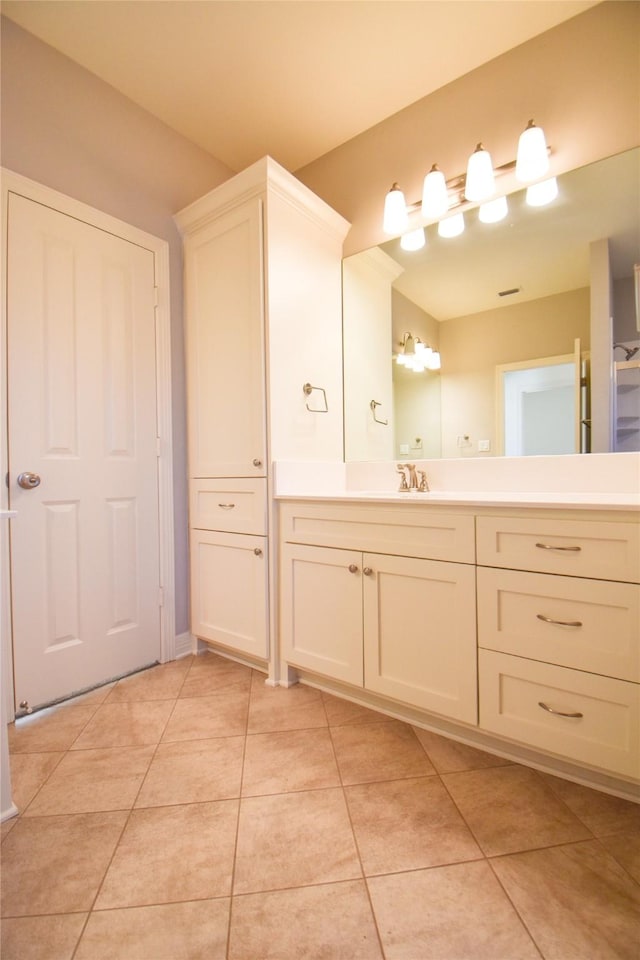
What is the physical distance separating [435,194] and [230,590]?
78.5 inches

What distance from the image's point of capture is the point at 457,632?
1.29m

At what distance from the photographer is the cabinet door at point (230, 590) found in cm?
182

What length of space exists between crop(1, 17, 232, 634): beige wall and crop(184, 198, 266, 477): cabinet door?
0.10 m

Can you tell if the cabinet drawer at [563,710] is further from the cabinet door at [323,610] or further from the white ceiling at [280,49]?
the white ceiling at [280,49]

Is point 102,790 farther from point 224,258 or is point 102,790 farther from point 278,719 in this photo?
point 224,258

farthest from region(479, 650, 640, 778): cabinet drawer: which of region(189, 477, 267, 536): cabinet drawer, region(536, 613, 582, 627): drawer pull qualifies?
region(189, 477, 267, 536): cabinet drawer

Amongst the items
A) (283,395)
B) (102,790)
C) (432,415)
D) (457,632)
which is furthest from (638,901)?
(283,395)

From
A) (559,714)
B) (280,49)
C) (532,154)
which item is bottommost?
(559,714)

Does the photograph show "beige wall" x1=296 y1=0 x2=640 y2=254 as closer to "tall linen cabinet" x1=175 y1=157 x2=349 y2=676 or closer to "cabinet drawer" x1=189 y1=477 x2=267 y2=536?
"tall linen cabinet" x1=175 y1=157 x2=349 y2=676

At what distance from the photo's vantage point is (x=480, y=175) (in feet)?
5.53

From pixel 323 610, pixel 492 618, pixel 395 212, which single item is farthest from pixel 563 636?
pixel 395 212

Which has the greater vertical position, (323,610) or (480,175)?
(480,175)

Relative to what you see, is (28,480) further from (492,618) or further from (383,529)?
(492,618)

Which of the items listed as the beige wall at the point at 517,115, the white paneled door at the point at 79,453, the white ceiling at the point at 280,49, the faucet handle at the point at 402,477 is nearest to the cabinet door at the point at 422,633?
the faucet handle at the point at 402,477
